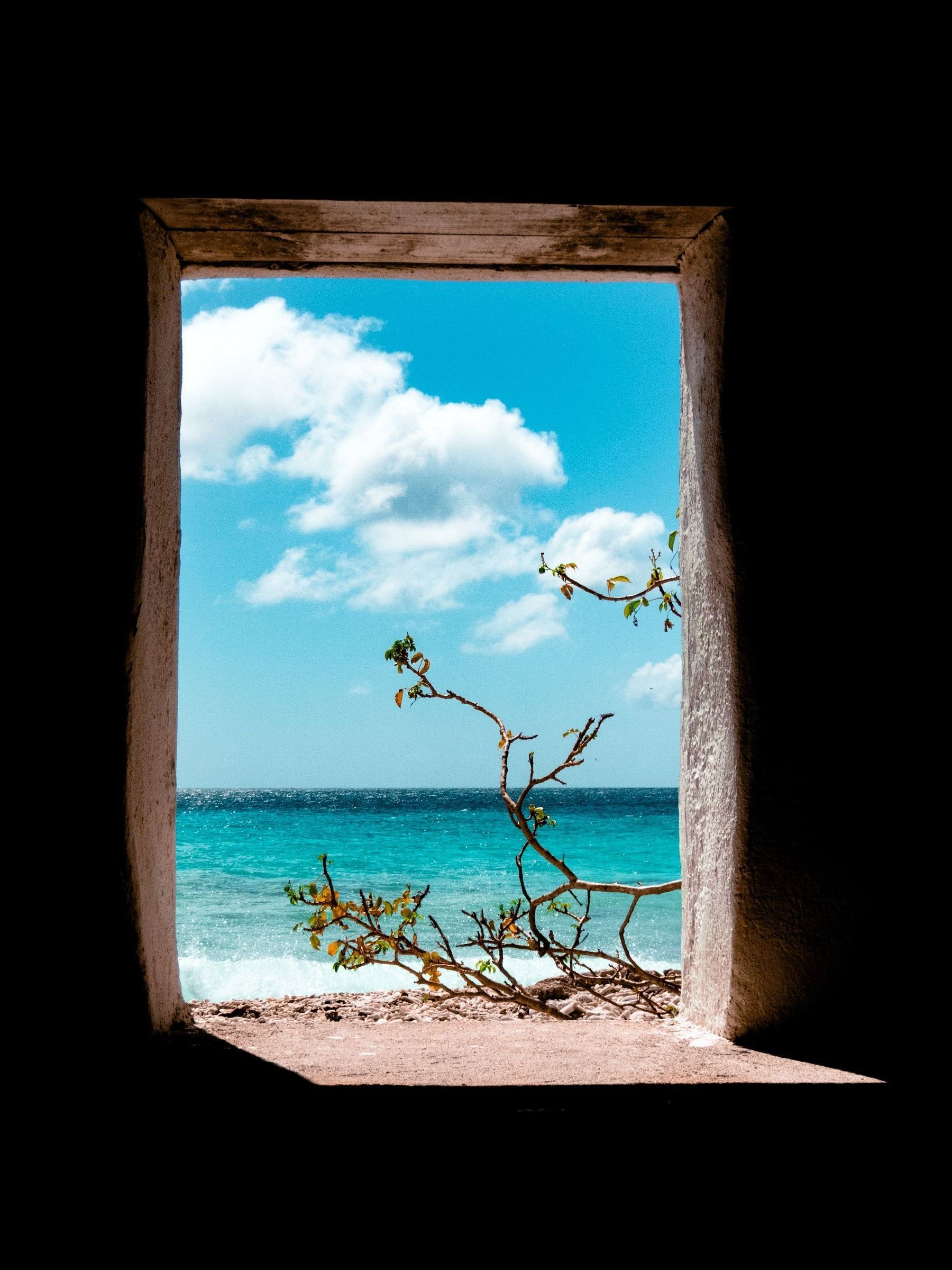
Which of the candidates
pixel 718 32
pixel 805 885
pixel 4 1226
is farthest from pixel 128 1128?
pixel 718 32

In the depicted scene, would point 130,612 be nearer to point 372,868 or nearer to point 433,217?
point 433,217

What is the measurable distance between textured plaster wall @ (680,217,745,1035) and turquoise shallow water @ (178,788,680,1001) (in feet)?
9.81

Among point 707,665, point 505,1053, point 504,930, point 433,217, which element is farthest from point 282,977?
point 433,217

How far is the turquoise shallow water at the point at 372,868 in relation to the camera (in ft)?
29.6

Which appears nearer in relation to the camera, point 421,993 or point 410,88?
point 410,88

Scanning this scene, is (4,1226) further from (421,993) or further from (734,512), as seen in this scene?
(421,993)

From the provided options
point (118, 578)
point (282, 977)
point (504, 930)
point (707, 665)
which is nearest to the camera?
point (118, 578)

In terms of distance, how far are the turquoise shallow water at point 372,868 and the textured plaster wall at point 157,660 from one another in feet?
10.8

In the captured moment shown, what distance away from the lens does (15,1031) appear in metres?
1.16

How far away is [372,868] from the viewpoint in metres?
15.6

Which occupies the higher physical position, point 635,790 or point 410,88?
point 410,88

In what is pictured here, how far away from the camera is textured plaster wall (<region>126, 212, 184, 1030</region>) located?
128 centimetres

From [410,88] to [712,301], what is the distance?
0.55 m

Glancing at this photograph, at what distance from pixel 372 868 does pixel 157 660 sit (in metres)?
14.9
